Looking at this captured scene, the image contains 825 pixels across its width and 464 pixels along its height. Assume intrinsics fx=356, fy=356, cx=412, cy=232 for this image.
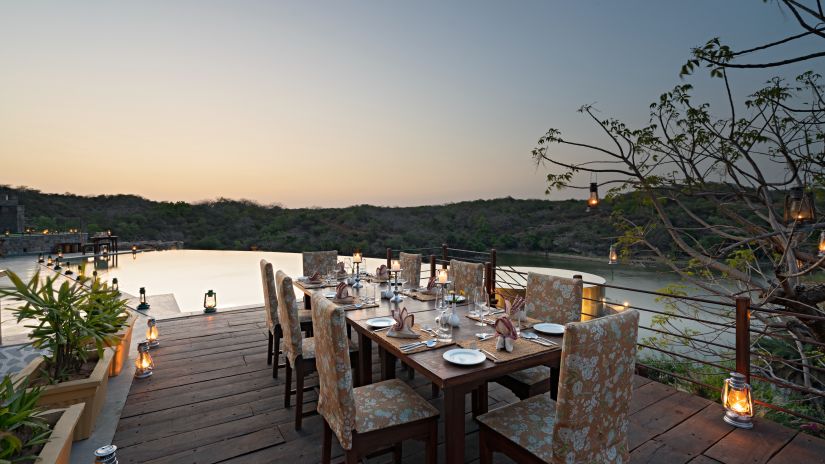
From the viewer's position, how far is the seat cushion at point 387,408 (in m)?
1.62

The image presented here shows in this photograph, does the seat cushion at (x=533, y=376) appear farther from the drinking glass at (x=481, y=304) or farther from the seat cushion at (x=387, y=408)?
the seat cushion at (x=387, y=408)

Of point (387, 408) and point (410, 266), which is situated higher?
point (410, 266)

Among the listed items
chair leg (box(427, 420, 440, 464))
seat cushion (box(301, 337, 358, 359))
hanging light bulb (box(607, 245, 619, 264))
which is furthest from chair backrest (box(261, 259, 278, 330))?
hanging light bulb (box(607, 245, 619, 264))

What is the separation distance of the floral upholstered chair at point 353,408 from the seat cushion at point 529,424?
0.99ft

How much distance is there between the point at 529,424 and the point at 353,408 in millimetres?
781

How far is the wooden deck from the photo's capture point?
199 cm

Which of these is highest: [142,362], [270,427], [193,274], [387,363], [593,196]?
[593,196]

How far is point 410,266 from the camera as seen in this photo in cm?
450

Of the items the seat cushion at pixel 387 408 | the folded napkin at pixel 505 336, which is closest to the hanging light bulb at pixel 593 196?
the folded napkin at pixel 505 336

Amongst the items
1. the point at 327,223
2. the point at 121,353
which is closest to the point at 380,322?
the point at 121,353

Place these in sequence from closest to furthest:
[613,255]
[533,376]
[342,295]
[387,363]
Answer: [533,376] → [387,363] → [342,295] → [613,255]

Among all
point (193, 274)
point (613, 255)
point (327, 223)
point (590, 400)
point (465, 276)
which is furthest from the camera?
point (327, 223)

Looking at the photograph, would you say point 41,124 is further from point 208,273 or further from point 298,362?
point 298,362

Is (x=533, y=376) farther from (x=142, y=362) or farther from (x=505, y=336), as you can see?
(x=142, y=362)
